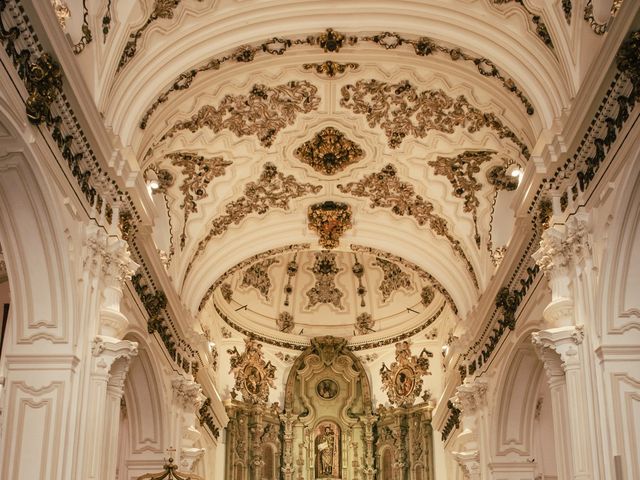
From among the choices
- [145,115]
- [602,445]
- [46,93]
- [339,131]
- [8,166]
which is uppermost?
[339,131]

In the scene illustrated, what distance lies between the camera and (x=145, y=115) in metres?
13.2

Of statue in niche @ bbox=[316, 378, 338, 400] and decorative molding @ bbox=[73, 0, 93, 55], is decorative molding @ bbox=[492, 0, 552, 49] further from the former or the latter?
statue in niche @ bbox=[316, 378, 338, 400]

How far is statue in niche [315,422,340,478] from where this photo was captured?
24500 millimetres

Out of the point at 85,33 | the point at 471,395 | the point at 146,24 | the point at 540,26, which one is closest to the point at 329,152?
the point at 146,24

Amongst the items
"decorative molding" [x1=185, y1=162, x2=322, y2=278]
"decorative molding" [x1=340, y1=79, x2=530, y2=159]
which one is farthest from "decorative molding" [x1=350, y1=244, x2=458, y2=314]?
"decorative molding" [x1=340, y1=79, x2=530, y2=159]

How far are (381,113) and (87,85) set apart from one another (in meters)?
5.87

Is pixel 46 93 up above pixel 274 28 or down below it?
below

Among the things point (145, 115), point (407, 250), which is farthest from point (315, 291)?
point (145, 115)

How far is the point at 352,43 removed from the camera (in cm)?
1359

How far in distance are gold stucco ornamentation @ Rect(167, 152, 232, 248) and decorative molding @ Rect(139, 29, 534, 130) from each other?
251 centimetres

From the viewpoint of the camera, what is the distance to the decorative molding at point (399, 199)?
17344 mm

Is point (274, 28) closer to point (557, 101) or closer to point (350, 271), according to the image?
point (557, 101)

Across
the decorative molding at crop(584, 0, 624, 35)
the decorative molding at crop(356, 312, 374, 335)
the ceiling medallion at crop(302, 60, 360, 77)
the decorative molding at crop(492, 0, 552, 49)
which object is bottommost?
the decorative molding at crop(584, 0, 624, 35)

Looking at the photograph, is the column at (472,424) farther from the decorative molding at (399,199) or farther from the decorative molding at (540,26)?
the decorative molding at (540,26)
